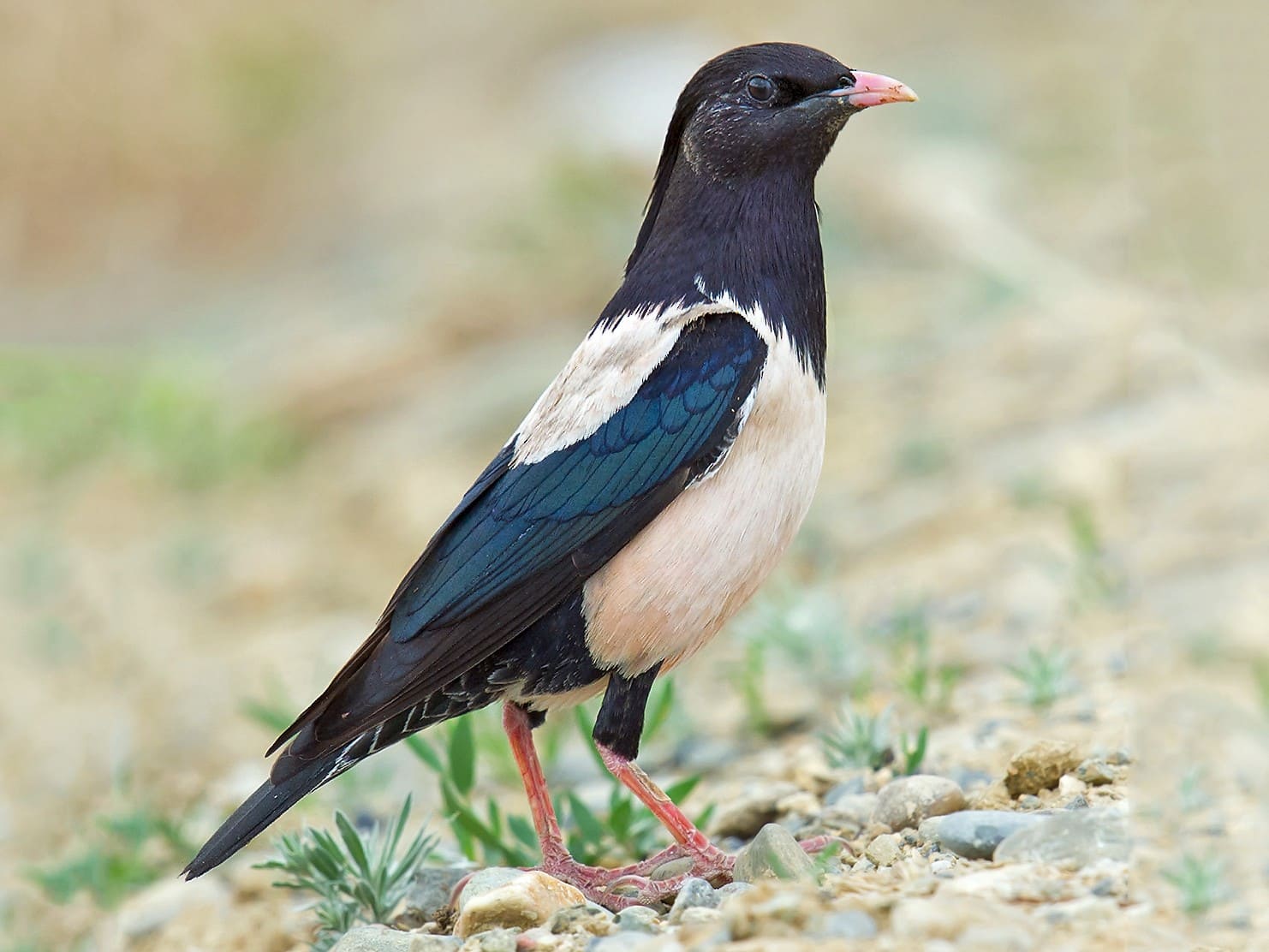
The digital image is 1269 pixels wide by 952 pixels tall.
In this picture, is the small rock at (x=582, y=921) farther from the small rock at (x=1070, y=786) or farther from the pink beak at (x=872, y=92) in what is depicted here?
the pink beak at (x=872, y=92)

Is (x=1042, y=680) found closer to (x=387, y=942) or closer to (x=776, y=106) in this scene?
(x=776, y=106)

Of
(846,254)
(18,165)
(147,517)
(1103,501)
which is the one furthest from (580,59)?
(1103,501)

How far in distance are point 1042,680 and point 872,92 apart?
1.80 meters

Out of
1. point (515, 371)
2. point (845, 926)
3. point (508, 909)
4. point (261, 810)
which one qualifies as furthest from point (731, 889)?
point (515, 371)

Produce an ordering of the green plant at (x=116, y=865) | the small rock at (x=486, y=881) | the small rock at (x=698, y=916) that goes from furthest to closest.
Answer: the green plant at (x=116, y=865), the small rock at (x=486, y=881), the small rock at (x=698, y=916)

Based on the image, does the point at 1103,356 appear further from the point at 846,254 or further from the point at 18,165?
the point at 18,165

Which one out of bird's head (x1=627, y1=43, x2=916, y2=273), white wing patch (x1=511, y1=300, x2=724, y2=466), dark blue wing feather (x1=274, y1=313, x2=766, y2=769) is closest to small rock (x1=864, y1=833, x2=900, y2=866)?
dark blue wing feather (x1=274, y1=313, x2=766, y2=769)

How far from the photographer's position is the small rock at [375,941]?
331 centimetres

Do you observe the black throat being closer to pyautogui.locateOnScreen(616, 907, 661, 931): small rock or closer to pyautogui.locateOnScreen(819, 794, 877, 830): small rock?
pyautogui.locateOnScreen(819, 794, 877, 830): small rock

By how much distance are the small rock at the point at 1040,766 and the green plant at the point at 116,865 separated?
8.61ft

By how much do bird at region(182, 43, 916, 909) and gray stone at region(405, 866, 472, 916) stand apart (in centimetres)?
29

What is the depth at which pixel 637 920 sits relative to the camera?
125 inches

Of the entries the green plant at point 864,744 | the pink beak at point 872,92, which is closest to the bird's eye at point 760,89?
the pink beak at point 872,92

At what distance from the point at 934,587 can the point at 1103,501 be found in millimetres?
862
